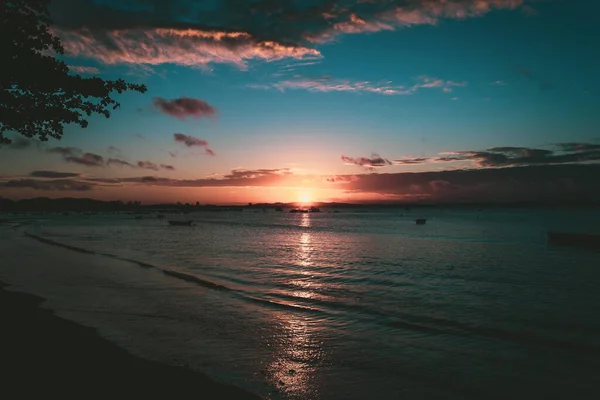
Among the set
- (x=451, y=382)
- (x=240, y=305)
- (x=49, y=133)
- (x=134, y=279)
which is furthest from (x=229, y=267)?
(x=451, y=382)

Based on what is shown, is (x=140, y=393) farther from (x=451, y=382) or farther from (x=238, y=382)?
(x=451, y=382)

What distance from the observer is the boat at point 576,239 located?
163 ft

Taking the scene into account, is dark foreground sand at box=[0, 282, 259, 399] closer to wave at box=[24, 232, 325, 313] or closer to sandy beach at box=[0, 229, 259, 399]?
sandy beach at box=[0, 229, 259, 399]

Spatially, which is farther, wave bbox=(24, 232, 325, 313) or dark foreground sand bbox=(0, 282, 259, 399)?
wave bbox=(24, 232, 325, 313)

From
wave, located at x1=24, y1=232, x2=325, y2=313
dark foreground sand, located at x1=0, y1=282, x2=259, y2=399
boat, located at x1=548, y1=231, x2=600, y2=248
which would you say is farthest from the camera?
boat, located at x1=548, y1=231, x2=600, y2=248

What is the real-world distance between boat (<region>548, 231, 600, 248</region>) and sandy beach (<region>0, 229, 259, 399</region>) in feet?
184

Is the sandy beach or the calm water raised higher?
the sandy beach

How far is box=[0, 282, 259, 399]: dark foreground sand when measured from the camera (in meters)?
7.98

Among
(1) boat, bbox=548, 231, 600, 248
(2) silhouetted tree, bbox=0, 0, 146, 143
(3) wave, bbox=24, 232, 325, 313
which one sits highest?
(2) silhouetted tree, bbox=0, 0, 146, 143

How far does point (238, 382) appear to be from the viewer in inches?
361

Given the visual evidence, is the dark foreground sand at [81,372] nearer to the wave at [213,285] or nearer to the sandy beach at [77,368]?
the sandy beach at [77,368]

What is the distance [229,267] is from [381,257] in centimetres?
1602

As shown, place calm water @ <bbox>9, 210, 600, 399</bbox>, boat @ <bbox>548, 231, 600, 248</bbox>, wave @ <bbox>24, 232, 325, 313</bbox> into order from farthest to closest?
boat @ <bbox>548, 231, 600, 248</bbox> → wave @ <bbox>24, 232, 325, 313</bbox> → calm water @ <bbox>9, 210, 600, 399</bbox>

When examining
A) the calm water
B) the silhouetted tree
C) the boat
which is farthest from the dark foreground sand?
the boat
